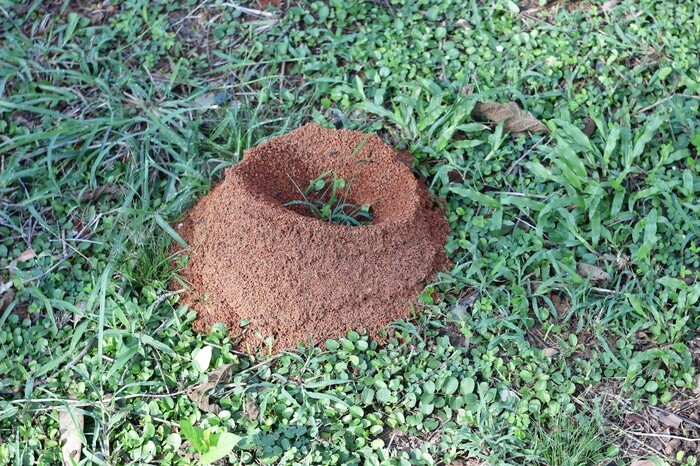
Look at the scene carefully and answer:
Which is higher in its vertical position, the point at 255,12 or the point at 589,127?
the point at 255,12

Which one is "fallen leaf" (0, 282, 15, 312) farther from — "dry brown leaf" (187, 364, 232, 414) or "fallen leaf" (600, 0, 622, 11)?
"fallen leaf" (600, 0, 622, 11)

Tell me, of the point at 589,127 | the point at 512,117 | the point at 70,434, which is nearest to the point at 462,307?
the point at 512,117

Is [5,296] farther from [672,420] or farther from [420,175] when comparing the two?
[672,420]

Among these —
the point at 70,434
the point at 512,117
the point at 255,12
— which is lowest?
the point at 70,434

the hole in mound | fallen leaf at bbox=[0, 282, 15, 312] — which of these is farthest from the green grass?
the hole in mound

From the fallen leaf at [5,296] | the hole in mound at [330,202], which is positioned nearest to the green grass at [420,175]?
the fallen leaf at [5,296]

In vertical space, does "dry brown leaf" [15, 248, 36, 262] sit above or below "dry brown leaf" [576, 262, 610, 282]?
above

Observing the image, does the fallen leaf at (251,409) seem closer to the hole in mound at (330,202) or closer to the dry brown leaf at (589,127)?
the hole in mound at (330,202)
